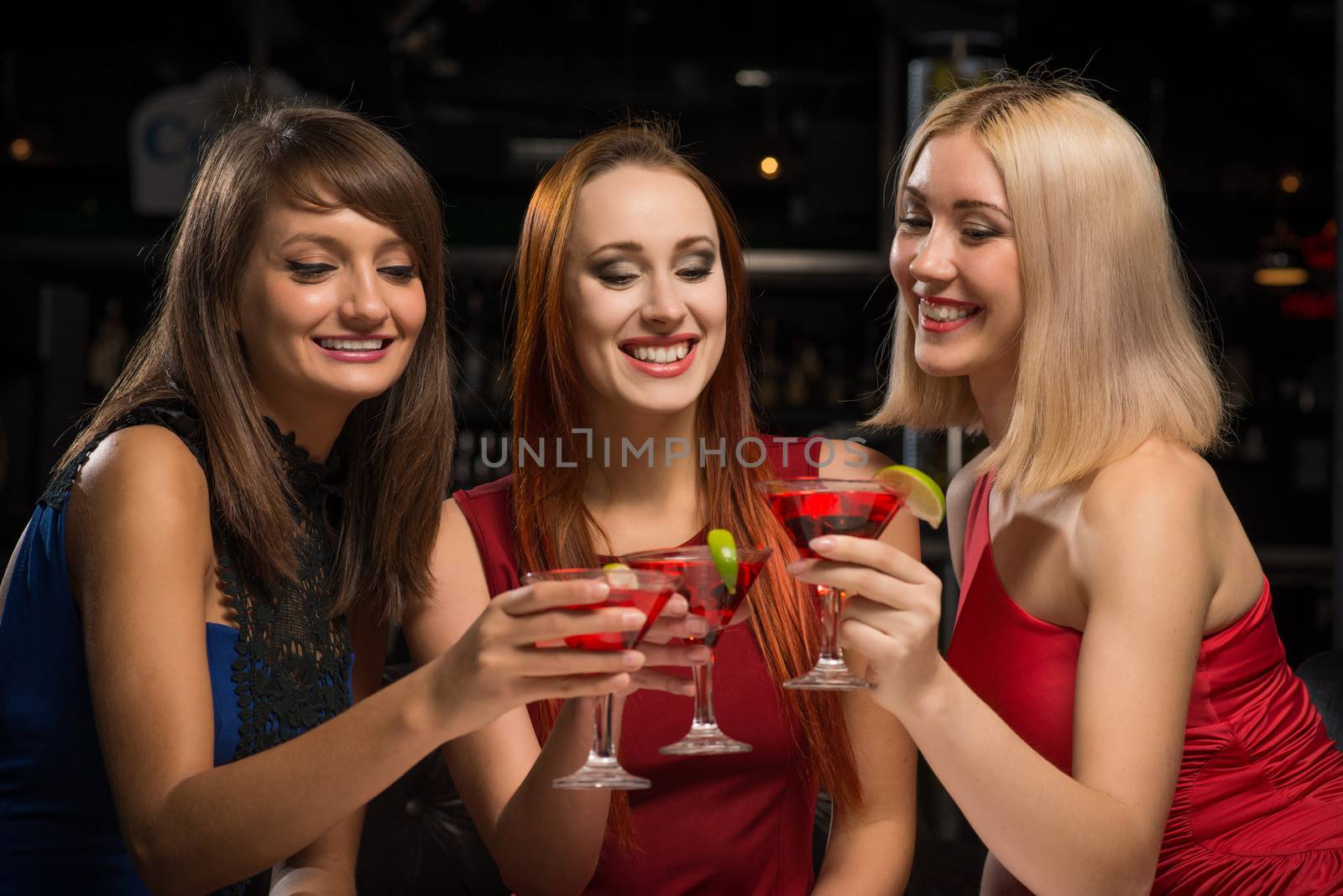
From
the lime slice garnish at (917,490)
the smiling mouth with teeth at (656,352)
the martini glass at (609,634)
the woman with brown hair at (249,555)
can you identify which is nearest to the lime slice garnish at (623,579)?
the martini glass at (609,634)

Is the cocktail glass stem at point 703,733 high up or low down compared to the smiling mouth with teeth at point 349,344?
down

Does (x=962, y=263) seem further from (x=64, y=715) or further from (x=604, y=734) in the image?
(x=64, y=715)

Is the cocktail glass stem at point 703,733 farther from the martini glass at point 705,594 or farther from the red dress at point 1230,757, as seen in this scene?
the red dress at point 1230,757

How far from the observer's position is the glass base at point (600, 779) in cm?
145

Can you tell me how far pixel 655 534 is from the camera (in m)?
2.24

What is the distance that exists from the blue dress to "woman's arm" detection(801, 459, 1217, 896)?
85 centimetres

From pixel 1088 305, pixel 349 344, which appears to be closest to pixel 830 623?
pixel 1088 305

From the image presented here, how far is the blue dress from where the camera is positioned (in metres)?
1.82

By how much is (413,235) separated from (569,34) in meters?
5.89

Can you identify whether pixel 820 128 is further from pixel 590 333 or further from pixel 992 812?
pixel 992 812

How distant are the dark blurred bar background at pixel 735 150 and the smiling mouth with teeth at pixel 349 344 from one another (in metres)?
4.00

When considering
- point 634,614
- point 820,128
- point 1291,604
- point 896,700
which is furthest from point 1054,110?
point 1291,604

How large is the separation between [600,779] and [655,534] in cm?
81

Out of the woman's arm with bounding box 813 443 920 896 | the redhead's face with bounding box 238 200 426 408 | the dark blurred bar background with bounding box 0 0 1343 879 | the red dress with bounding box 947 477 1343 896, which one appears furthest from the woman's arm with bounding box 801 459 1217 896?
the dark blurred bar background with bounding box 0 0 1343 879
